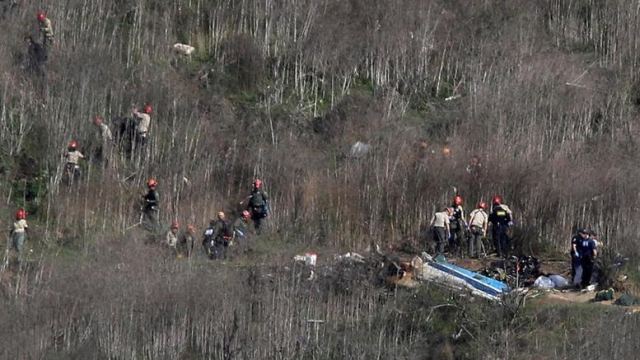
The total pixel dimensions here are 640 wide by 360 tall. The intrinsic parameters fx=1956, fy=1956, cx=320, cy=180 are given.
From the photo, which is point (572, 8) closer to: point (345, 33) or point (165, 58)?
point (345, 33)

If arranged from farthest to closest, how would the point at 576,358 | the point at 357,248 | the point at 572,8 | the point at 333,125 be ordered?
the point at 572,8
the point at 333,125
the point at 357,248
the point at 576,358

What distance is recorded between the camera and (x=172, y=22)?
45.2m

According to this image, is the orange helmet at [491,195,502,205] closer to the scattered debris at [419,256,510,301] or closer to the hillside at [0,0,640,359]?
the hillside at [0,0,640,359]

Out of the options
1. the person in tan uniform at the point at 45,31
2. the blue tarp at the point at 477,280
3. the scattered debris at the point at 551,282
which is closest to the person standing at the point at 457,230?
the blue tarp at the point at 477,280

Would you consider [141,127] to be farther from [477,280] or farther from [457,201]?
[477,280]

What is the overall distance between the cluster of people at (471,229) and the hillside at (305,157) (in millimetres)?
723

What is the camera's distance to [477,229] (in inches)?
1480

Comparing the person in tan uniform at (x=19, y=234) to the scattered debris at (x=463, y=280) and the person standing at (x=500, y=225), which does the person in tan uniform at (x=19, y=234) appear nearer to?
the scattered debris at (x=463, y=280)

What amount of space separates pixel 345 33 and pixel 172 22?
4.00 metres

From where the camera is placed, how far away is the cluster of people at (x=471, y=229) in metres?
37.6

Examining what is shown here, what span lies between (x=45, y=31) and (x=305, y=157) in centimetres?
640

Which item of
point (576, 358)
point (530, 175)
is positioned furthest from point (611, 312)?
point (530, 175)

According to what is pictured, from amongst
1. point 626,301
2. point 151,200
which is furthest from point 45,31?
point 626,301

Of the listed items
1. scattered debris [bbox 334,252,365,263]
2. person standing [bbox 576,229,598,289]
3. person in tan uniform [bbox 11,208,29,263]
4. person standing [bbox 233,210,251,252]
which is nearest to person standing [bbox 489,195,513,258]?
person standing [bbox 576,229,598,289]
